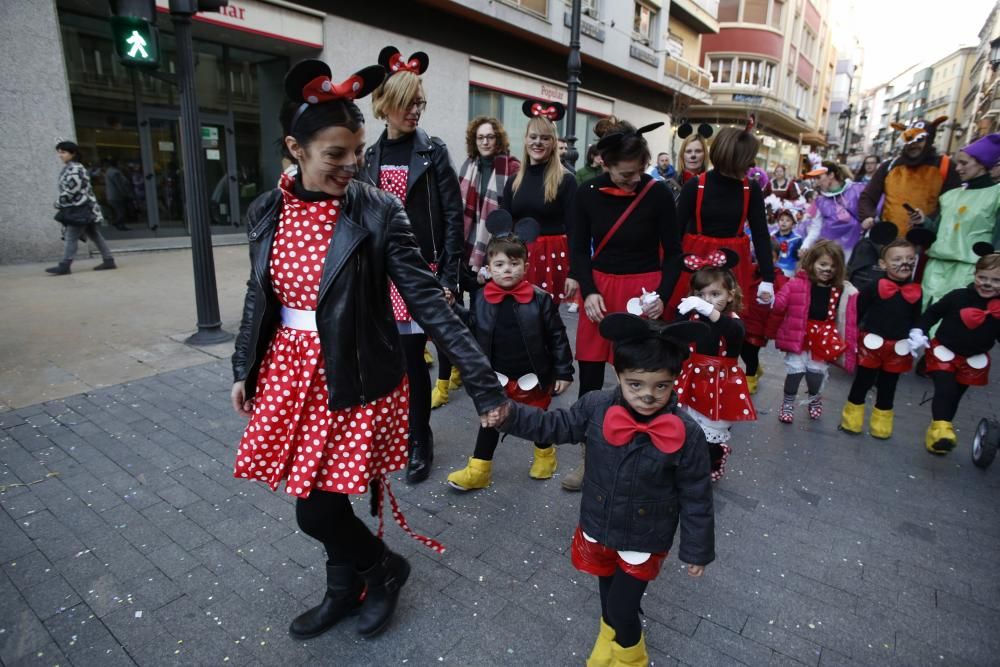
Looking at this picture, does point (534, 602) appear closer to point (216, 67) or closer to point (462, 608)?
point (462, 608)

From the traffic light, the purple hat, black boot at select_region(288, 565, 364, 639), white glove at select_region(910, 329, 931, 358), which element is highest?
the traffic light

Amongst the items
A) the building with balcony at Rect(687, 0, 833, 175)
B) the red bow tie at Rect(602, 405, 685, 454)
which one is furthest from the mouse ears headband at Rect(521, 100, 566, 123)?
the building with balcony at Rect(687, 0, 833, 175)

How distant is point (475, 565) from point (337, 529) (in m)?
0.86

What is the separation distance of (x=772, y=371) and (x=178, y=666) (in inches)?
220

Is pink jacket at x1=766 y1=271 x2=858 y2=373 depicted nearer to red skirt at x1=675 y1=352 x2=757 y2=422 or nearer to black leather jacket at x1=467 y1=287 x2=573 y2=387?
red skirt at x1=675 y1=352 x2=757 y2=422

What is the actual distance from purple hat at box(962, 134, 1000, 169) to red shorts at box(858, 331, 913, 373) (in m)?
1.99

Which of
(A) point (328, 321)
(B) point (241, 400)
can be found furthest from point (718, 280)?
(B) point (241, 400)

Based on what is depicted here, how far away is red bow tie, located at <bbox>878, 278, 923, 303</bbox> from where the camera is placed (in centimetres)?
441

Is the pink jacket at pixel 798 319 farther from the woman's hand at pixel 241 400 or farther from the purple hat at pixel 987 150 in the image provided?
the woman's hand at pixel 241 400

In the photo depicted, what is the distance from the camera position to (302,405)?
2.09m

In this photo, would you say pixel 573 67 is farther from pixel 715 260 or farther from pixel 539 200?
pixel 715 260

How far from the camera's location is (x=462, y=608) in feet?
8.25

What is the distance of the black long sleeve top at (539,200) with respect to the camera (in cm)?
452

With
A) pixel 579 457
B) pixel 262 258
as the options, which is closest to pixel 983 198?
pixel 579 457
